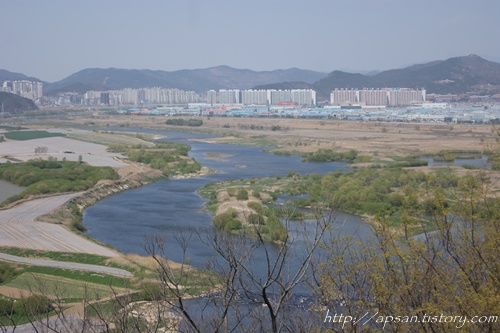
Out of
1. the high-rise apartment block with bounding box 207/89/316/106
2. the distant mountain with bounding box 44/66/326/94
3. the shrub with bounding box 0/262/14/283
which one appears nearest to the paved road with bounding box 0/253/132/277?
the shrub with bounding box 0/262/14/283

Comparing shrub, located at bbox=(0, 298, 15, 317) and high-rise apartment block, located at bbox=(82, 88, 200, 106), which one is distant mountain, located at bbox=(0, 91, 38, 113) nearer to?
high-rise apartment block, located at bbox=(82, 88, 200, 106)

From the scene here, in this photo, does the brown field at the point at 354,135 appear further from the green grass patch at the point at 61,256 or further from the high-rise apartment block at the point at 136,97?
the high-rise apartment block at the point at 136,97

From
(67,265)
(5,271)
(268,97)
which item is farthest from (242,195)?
(268,97)

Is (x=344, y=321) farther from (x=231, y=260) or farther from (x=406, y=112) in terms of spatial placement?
(x=406, y=112)

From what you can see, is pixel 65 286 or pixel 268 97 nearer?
pixel 65 286

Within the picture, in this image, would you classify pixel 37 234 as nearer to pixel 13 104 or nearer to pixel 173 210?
pixel 173 210

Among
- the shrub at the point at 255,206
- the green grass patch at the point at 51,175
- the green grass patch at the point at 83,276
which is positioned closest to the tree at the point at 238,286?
the green grass patch at the point at 83,276
